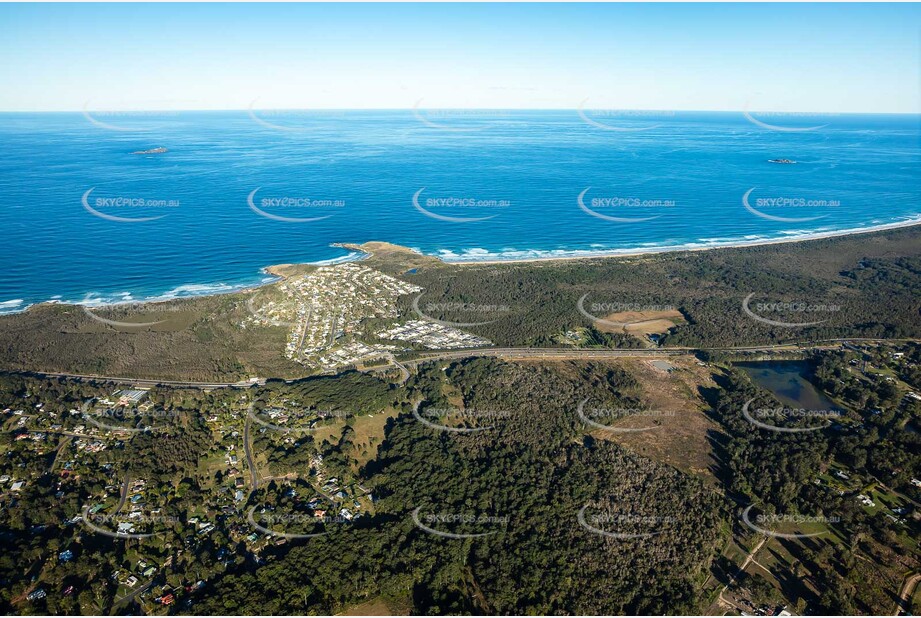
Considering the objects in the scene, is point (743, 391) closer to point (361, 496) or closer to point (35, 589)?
point (361, 496)

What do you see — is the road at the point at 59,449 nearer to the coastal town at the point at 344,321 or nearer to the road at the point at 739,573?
the coastal town at the point at 344,321

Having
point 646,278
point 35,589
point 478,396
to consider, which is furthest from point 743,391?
point 35,589

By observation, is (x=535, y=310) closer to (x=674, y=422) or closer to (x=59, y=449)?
(x=674, y=422)

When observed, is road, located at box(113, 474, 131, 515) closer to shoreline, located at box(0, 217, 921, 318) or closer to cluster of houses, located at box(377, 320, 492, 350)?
cluster of houses, located at box(377, 320, 492, 350)

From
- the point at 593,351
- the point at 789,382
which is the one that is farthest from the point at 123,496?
the point at 789,382

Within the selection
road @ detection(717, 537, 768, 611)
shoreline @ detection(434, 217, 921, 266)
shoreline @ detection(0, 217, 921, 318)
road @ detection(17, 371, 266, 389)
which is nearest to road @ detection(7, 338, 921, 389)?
road @ detection(17, 371, 266, 389)

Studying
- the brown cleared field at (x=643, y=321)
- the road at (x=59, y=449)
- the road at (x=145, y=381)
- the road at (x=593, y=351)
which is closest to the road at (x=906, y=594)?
the road at (x=593, y=351)
